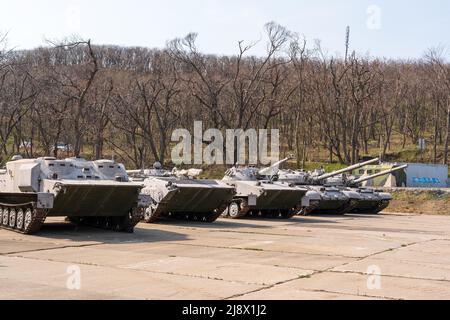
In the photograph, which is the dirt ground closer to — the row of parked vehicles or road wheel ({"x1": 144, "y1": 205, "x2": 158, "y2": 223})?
the row of parked vehicles

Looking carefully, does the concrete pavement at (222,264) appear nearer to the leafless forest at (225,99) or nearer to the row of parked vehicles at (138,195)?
the row of parked vehicles at (138,195)

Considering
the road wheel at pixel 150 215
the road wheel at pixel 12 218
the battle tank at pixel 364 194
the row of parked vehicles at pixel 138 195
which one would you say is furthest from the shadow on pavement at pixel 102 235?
the battle tank at pixel 364 194

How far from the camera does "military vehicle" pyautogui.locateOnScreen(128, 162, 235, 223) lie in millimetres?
20578

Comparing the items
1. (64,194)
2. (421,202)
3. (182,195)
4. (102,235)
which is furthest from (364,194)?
(64,194)

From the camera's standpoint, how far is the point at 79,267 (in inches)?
425

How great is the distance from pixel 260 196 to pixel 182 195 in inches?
172

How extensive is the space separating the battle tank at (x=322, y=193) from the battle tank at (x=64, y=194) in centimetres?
1157

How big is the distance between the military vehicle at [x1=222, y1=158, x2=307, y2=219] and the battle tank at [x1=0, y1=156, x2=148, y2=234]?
6725 mm

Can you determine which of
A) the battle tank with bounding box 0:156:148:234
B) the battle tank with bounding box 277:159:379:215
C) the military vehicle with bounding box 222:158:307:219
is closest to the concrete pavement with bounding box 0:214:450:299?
the battle tank with bounding box 0:156:148:234

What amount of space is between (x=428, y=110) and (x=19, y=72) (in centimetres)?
4025

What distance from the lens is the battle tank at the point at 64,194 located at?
52.9 feet

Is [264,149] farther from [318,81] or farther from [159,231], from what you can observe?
[159,231]
